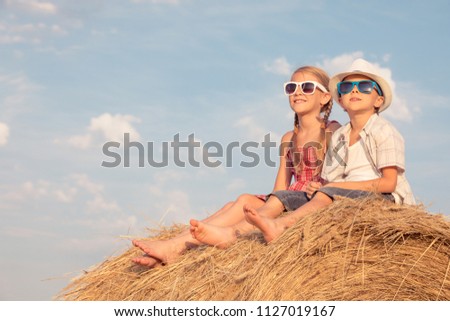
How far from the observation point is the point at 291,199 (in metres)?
5.73

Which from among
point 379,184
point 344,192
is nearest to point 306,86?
point 379,184

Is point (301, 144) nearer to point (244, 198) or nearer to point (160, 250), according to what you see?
point (244, 198)

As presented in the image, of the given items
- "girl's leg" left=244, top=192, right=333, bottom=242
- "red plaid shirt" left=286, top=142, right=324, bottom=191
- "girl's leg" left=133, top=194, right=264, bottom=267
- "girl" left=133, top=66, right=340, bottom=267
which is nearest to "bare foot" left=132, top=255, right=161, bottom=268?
"girl's leg" left=133, top=194, right=264, bottom=267

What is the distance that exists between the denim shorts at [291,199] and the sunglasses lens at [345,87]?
2.73 feet

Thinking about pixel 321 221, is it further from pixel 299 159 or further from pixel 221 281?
pixel 299 159

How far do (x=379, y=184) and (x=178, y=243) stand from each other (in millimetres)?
1428

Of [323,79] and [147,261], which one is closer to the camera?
[147,261]

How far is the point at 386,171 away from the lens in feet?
18.4

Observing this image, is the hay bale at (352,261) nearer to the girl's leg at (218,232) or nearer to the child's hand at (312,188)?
the girl's leg at (218,232)

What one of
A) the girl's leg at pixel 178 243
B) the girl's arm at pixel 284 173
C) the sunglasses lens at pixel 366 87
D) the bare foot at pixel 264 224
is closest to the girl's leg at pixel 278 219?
the bare foot at pixel 264 224

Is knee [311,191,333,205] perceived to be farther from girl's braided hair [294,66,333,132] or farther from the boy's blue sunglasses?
girl's braided hair [294,66,333,132]

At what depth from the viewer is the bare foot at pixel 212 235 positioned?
5.30 m

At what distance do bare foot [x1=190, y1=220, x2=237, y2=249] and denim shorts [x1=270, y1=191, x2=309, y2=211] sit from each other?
1.63 feet

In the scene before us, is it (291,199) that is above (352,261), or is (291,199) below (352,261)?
above
